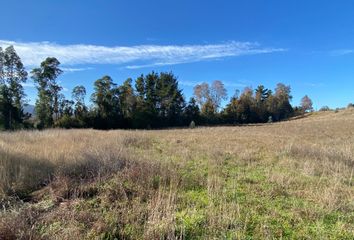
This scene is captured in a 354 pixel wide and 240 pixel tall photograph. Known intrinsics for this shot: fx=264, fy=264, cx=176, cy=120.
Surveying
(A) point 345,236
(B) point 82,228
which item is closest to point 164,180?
(B) point 82,228

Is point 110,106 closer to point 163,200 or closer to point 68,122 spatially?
point 68,122

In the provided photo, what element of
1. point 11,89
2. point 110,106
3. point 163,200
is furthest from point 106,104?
point 163,200

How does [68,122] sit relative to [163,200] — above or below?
above

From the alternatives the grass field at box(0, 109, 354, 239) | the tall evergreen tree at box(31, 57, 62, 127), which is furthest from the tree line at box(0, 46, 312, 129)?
the grass field at box(0, 109, 354, 239)

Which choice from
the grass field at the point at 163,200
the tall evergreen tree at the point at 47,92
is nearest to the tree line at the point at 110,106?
the tall evergreen tree at the point at 47,92

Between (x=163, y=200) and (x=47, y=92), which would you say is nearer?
(x=163, y=200)

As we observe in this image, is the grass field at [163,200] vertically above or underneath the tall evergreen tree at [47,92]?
underneath

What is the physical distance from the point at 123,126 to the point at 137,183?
36.3 meters

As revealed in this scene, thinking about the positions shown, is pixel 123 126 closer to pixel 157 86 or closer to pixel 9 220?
pixel 157 86

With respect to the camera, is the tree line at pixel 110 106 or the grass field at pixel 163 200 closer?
the grass field at pixel 163 200

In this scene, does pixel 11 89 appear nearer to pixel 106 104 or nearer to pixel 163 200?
pixel 106 104

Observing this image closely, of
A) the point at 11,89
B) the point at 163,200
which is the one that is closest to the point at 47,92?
the point at 11,89

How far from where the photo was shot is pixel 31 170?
20.7ft

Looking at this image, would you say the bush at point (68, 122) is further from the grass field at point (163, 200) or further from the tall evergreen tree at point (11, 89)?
the grass field at point (163, 200)
